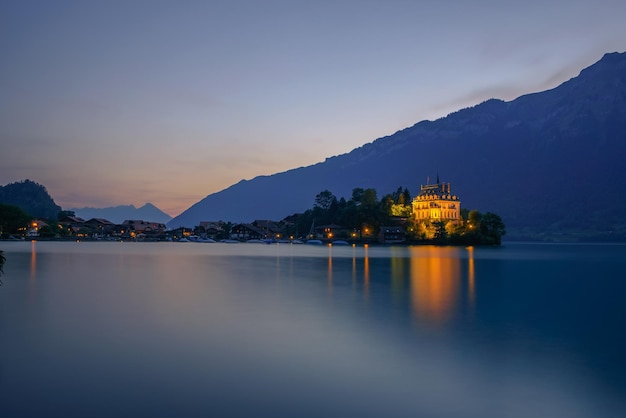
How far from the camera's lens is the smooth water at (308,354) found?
29.7 ft

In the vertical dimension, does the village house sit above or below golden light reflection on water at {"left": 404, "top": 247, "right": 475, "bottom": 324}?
above

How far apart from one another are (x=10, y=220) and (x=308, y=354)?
127 metres

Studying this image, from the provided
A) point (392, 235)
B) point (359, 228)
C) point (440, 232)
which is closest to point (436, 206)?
point (440, 232)

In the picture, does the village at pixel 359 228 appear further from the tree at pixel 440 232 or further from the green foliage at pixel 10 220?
the green foliage at pixel 10 220

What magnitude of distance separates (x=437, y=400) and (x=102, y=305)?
16.4m

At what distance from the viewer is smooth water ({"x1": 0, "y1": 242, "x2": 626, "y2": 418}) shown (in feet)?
29.7

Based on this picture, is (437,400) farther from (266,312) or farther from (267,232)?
(267,232)

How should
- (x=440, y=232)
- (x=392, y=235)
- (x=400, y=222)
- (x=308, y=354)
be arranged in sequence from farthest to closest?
(x=400, y=222) → (x=392, y=235) → (x=440, y=232) → (x=308, y=354)

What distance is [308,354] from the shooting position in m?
13.1

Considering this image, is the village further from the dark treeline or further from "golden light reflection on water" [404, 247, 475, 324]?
"golden light reflection on water" [404, 247, 475, 324]

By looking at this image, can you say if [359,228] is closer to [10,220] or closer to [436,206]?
[436,206]

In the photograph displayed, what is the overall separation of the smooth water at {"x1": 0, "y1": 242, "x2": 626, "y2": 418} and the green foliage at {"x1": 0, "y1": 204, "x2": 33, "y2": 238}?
354 ft

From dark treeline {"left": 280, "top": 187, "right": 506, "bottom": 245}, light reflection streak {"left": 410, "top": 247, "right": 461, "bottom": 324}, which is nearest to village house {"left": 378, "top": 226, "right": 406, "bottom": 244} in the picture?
dark treeline {"left": 280, "top": 187, "right": 506, "bottom": 245}

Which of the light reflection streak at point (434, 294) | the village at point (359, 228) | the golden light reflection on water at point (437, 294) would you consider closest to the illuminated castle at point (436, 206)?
the village at point (359, 228)
